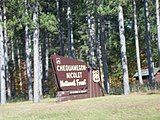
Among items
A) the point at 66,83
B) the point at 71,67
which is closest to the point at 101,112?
the point at 66,83

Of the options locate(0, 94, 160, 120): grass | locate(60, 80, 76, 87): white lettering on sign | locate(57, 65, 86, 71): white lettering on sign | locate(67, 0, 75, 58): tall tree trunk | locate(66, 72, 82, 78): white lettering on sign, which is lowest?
locate(0, 94, 160, 120): grass

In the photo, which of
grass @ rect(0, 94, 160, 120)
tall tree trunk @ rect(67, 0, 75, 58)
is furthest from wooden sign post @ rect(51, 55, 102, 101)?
tall tree trunk @ rect(67, 0, 75, 58)

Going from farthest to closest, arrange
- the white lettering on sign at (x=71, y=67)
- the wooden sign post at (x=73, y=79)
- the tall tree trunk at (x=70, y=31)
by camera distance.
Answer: the tall tree trunk at (x=70, y=31), the white lettering on sign at (x=71, y=67), the wooden sign post at (x=73, y=79)

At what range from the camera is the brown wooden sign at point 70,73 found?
970 inches

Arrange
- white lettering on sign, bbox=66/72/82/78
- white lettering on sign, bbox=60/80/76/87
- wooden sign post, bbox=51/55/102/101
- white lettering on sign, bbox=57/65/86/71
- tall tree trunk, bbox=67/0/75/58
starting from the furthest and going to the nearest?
1. tall tree trunk, bbox=67/0/75/58
2. white lettering on sign, bbox=66/72/82/78
3. white lettering on sign, bbox=57/65/86/71
4. white lettering on sign, bbox=60/80/76/87
5. wooden sign post, bbox=51/55/102/101

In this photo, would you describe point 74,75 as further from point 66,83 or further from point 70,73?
point 66,83

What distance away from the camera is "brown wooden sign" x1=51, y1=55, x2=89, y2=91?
2464 centimetres

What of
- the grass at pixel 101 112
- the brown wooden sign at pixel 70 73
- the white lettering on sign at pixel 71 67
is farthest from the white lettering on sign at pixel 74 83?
the grass at pixel 101 112

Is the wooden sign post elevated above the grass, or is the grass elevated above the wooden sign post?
the wooden sign post

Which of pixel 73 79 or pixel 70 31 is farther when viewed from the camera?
pixel 70 31

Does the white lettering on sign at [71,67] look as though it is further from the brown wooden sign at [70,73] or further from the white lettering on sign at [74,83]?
the white lettering on sign at [74,83]

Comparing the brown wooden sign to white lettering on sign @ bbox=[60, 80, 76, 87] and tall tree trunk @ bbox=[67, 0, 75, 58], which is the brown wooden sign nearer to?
white lettering on sign @ bbox=[60, 80, 76, 87]

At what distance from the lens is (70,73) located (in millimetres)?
25453

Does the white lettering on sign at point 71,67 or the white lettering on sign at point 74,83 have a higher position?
the white lettering on sign at point 71,67
